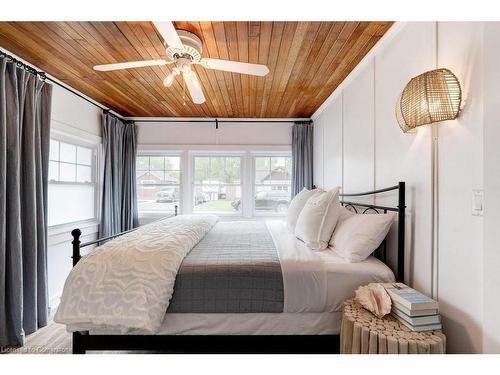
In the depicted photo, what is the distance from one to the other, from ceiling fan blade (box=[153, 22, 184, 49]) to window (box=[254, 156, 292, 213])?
2.67 meters

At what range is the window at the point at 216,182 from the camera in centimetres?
416

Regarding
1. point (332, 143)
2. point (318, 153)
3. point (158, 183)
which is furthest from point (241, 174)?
point (332, 143)

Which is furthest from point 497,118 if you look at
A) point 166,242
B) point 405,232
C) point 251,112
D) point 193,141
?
point 193,141

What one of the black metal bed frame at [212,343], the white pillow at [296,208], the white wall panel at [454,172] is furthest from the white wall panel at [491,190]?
the white pillow at [296,208]

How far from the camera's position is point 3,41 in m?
1.91

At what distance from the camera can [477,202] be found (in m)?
1.11

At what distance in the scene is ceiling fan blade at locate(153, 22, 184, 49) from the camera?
134 cm

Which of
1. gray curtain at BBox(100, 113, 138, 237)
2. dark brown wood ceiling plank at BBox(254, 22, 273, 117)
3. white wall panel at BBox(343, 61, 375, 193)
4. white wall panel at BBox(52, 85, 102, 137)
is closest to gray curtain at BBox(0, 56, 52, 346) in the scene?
white wall panel at BBox(52, 85, 102, 137)

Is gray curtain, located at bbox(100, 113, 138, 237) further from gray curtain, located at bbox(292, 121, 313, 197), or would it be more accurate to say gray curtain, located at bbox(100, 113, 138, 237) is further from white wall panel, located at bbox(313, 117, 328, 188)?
white wall panel, located at bbox(313, 117, 328, 188)

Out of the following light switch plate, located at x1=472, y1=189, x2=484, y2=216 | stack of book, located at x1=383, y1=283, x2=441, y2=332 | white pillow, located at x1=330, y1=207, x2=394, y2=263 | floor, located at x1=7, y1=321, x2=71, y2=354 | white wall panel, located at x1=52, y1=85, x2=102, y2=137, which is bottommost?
floor, located at x1=7, y1=321, x2=71, y2=354

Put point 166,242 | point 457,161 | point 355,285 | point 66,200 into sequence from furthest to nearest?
1. point 66,200
2. point 166,242
3. point 355,285
4. point 457,161

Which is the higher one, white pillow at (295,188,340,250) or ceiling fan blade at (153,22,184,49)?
ceiling fan blade at (153,22,184,49)

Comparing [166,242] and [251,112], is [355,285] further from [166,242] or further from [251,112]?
[251,112]

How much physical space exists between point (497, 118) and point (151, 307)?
181 centimetres
